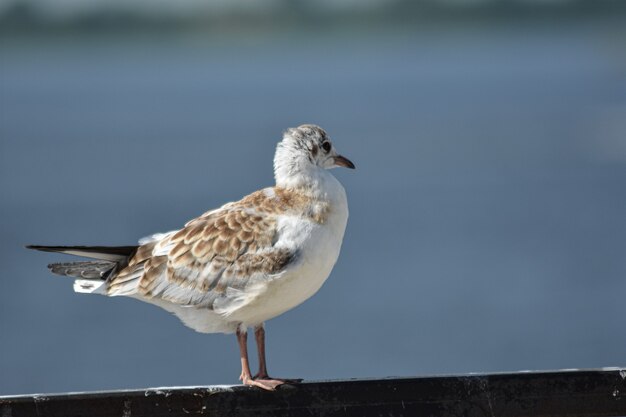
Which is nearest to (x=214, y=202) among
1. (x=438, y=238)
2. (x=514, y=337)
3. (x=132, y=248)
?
(x=438, y=238)

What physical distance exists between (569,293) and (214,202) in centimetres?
1466

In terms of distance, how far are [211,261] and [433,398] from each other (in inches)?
76.0

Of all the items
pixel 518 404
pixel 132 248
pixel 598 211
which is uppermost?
pixel 132 248

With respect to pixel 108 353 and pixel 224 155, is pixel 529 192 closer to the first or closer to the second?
pixel 224 155

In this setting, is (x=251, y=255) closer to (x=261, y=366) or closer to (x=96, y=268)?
(x=261, y=366)

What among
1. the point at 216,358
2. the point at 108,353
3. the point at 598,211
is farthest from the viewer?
the point at 598,211

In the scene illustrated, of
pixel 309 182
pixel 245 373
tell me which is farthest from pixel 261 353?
pixel 309 182

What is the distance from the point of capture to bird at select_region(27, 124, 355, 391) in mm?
6863

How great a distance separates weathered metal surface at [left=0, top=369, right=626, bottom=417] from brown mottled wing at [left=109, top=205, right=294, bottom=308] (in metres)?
1.19

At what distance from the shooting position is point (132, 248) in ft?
25.3

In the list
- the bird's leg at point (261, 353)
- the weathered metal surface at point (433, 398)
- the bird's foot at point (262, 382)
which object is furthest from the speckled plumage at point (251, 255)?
the weathered metal surface at point (433, 398)

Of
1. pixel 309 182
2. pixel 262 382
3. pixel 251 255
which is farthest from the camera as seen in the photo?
pixel 309 182

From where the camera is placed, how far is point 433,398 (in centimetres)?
576

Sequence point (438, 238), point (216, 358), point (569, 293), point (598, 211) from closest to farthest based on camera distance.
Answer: point (216, 358), point (569, 293), point (438, 238), point (598, 211)
